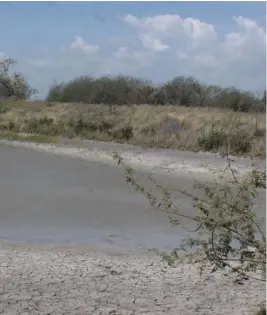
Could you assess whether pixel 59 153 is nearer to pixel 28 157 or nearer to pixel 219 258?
pixel 28 157

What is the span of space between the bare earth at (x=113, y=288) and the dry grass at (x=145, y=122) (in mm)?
16965

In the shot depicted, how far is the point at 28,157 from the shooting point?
2297 centimetres

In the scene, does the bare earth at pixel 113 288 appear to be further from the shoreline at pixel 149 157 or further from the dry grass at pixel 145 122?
the dry grass at pixel 145 122

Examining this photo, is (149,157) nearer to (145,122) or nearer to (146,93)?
(145,122)

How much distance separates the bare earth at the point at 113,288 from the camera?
217 inches

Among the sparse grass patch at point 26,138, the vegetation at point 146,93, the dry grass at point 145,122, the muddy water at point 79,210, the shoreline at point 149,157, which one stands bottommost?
the muddy water at point 79,210

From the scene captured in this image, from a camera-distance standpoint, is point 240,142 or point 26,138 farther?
point 26,138

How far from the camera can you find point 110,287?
6.18m

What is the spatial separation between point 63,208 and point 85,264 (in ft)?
16.2

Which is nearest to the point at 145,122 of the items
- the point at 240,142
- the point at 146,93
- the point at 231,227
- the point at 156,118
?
the point at 156,118

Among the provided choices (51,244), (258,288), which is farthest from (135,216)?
(258,288)

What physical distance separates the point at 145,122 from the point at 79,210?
1959 centimetres

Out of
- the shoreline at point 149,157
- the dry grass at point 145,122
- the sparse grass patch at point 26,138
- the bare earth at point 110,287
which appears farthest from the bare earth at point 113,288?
the sparse grass patch at point 26,138

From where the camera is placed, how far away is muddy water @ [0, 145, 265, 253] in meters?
9.37
